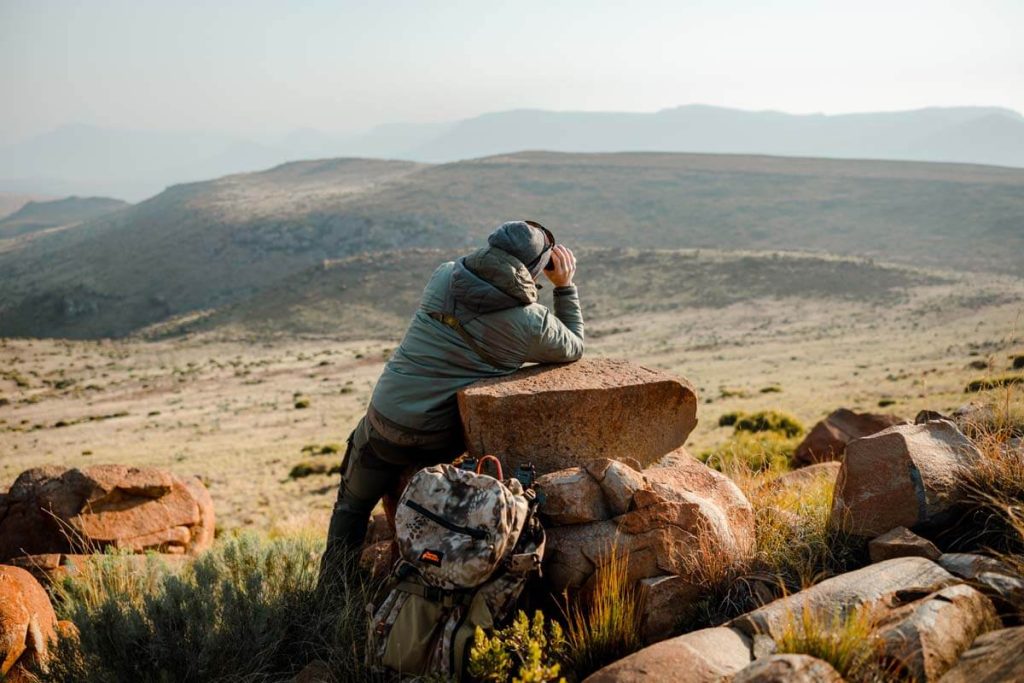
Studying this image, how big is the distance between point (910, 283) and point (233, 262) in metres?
71.3

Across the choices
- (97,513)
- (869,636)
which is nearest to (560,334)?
(869,636)

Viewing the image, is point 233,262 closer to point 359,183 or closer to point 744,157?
point 359,183

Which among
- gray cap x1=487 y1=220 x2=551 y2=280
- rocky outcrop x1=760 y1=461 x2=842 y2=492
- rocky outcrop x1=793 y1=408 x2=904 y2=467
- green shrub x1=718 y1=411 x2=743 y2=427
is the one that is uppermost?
gray cap x1=487 y1=220 x2=551 y2=280

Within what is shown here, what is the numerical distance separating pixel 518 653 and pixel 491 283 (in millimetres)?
2070

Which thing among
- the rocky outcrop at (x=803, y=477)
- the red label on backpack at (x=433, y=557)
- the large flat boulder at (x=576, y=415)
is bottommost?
the rocky outcrop at (x=803, y=477)

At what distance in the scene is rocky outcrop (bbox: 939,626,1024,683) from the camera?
2.60 m

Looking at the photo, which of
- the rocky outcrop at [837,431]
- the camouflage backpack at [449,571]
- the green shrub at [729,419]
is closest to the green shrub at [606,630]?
the camouflage backpack at [449,571]

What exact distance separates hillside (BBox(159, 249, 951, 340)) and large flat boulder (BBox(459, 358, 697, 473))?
43.3 m

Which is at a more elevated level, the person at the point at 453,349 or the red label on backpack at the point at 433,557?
the person at the point at 453,349

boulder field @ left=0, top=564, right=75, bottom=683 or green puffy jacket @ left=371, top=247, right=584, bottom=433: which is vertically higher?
green puffy jacket @ left=371, top=247, right=584, bottom=433

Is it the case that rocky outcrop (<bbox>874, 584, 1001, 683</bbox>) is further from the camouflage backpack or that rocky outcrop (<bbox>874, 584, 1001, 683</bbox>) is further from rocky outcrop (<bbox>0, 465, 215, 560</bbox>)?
rocky outcrop (<bbox>0, 465, 215, 560</bbox>)

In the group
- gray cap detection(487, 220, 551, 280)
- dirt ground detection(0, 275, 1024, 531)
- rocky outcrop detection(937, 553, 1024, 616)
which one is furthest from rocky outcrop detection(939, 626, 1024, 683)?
dirt ground detection(0, 275, 1024, 531)

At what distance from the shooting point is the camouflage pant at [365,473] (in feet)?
15.7

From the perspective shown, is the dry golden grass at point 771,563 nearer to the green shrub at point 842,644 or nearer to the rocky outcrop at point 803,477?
the green shrub at point 842,644
